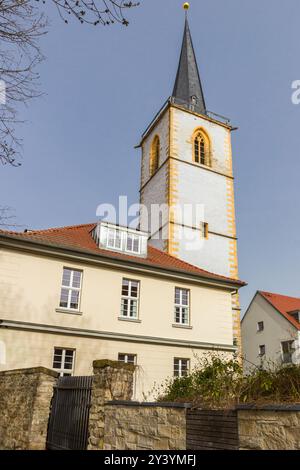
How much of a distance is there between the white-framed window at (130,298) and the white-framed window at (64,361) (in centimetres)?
261

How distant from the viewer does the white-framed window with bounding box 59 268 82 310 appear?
48.9 ft

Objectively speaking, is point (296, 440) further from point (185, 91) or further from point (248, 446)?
point (185, 91)

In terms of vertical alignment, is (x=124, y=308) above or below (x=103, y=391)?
above

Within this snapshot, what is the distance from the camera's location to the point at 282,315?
106ft

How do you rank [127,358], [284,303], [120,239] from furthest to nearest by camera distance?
[284,303]
[120,239]
[127,358]

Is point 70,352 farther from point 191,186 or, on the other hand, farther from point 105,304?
point 191,186

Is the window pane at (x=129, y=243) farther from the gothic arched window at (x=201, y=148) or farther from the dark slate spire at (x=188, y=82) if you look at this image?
the dark slate spire at (x=188, y=82)

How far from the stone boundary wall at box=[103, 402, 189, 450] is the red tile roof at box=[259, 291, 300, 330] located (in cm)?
2701

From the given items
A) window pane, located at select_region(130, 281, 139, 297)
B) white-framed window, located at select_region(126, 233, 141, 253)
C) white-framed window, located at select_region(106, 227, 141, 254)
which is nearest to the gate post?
window pane, located at select_region(130, 281, 139, 297)

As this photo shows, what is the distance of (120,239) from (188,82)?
72.1 ft

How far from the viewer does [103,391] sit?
24.9 ft

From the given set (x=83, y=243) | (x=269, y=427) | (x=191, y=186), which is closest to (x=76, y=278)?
(x=83, y=243)

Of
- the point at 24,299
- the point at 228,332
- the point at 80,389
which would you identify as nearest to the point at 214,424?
the point at 80,389

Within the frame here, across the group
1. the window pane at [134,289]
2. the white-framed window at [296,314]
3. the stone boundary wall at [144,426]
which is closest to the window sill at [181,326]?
the window pane at [134,289]
